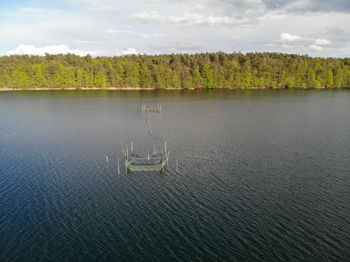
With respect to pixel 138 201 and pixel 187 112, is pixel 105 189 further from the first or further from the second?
pixel 187 112

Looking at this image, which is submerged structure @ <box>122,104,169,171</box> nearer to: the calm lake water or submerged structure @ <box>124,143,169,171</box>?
submerged structure @ <box>124,143,169,171</box>

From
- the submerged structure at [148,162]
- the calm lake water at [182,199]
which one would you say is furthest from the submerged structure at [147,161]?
the calm lake water at [182,199]

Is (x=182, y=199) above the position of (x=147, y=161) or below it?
below

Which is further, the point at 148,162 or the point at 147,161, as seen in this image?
the point at 147,161

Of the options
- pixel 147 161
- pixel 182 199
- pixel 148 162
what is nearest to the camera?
pixel 182 199

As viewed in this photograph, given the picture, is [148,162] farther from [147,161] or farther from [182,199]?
[182,199]

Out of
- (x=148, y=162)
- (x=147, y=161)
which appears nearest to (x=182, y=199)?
(x=148, y=162)

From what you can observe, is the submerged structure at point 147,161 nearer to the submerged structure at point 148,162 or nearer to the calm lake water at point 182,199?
the submerged structure at point 148,162

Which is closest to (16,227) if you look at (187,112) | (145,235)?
(145,235)

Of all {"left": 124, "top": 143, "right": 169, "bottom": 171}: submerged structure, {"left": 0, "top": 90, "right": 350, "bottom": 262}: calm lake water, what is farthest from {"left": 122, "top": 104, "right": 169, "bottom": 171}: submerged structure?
{"left": 0, "top": 90, "right": 350, "bottom": 262}: calm lake water
